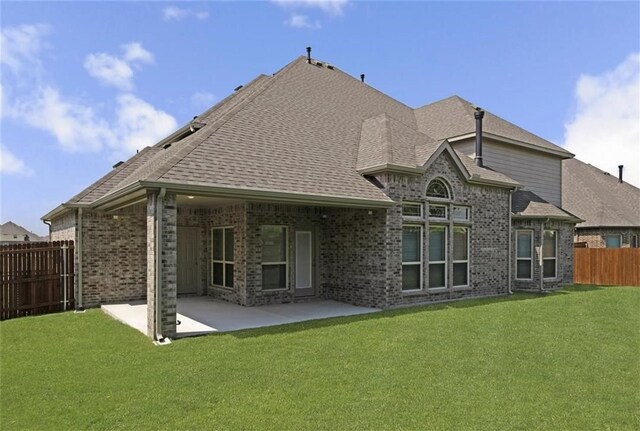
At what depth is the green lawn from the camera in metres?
4.44

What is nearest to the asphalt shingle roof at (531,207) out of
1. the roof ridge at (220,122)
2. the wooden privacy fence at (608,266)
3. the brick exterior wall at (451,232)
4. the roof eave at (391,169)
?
the brick exterior wall at (451,232)

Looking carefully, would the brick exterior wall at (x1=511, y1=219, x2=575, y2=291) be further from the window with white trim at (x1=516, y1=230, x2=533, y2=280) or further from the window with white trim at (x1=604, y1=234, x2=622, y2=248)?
the window with white trim at (x1=604, y1=234, x2=622, y2=248)

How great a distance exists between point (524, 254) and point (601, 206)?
1223 cm

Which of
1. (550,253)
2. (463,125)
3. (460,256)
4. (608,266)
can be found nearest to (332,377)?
(460,256)

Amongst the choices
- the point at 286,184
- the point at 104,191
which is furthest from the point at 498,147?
the point at 104,191

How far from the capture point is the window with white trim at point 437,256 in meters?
12.3

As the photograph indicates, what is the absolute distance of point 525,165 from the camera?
17.4m

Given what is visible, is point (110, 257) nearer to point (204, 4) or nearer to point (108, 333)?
point (108, 333)

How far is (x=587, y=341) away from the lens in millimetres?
7688

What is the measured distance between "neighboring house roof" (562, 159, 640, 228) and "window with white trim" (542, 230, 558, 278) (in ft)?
30.4

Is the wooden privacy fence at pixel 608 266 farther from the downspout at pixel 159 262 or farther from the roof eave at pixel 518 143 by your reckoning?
the downspout at pixel 159 262

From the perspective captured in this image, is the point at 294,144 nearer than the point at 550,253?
Yes

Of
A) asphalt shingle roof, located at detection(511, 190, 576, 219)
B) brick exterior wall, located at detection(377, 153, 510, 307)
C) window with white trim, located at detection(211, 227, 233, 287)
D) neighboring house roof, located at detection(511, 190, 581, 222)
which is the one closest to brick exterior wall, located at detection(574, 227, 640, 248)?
neighboring house roof, located at detection(511, 190, 581, 222)

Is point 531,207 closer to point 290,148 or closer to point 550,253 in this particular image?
point 550,253
